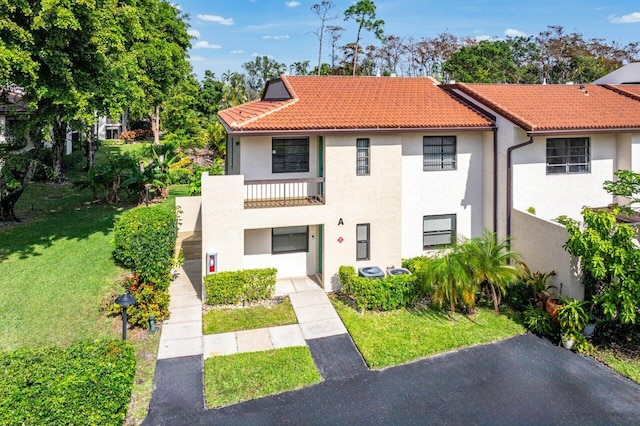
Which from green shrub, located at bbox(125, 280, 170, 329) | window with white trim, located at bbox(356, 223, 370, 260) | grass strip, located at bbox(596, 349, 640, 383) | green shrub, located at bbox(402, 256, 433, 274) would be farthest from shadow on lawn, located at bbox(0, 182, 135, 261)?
grass strip, located at bbox(596, 349, 640, 383)

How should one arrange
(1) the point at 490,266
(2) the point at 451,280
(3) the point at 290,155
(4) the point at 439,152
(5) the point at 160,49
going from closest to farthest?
(2) the point at 451,280 → (1) the point at 490,266 → (3) the point at 290,155 → (4) the point at 439,152 → (5) the point at 160,49

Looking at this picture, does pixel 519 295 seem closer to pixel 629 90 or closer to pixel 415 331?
pixel 415 331

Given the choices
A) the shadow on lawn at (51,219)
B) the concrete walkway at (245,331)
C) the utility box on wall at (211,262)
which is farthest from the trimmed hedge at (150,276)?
the shadow on lawn at (51,219)

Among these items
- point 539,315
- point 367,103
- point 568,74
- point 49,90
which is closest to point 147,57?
point 49,90

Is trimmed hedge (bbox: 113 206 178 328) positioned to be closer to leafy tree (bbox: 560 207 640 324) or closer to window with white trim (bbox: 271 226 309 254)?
window with white trim (bbox: 271 226 309 254)

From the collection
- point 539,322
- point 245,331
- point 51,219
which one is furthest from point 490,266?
point 51,219

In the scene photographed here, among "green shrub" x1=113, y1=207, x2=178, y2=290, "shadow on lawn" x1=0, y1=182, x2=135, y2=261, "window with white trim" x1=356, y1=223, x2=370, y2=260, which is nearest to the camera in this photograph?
"green shrub" x1=113, y1=207, x2=178, y2=290
